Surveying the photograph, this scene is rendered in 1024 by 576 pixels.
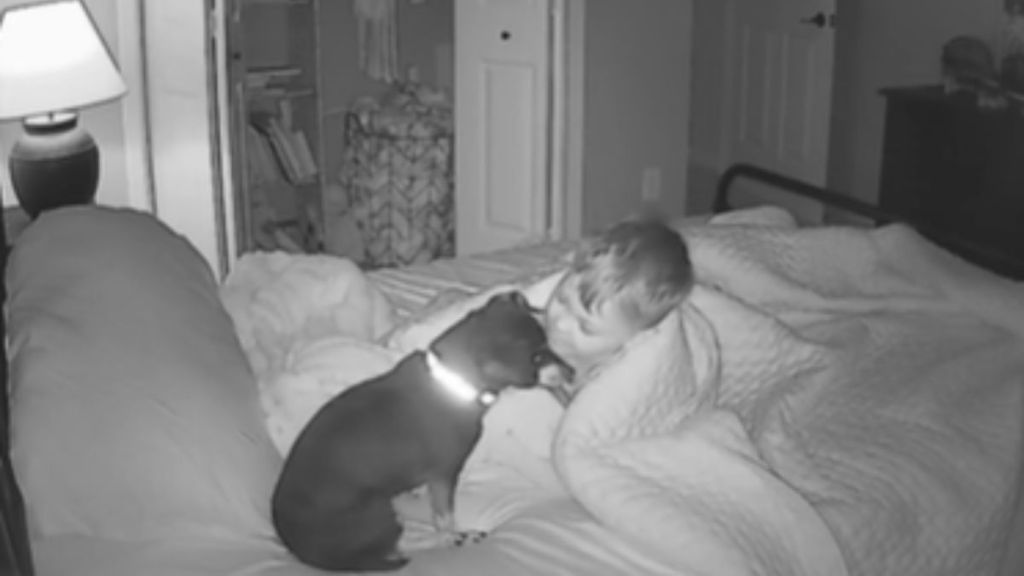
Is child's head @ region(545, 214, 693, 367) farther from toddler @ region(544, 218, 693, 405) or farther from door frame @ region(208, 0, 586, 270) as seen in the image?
door frame @ region(208, 0, 586, 270)

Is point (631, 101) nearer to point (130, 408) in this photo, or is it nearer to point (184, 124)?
point (184, 124)

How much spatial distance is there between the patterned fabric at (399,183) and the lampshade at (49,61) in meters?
1.78

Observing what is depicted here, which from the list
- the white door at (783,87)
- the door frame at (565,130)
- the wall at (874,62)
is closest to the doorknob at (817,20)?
the white door at (783,87)

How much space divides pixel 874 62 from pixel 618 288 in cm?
403

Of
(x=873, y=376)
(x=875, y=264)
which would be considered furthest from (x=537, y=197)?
(x=873, y=376)

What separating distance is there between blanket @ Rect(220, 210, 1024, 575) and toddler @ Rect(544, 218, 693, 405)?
9cm

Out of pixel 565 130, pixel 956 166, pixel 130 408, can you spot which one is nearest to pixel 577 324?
pixel 130 408

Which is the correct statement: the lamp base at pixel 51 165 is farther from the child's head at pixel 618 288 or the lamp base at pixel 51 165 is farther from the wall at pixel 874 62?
the wall at pixel 874 62

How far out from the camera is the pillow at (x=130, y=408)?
5.57 ft

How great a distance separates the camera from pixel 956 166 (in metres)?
4.52

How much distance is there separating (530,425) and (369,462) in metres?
0.46

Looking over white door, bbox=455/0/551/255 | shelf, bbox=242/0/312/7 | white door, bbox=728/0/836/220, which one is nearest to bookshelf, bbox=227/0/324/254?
shelf, bbox=242/0/312/7

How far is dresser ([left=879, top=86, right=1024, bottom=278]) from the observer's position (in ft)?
14.3

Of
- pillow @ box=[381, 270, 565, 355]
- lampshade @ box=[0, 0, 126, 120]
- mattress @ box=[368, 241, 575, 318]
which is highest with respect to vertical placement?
lampshade @ box=[0, 0, 126, 120]
